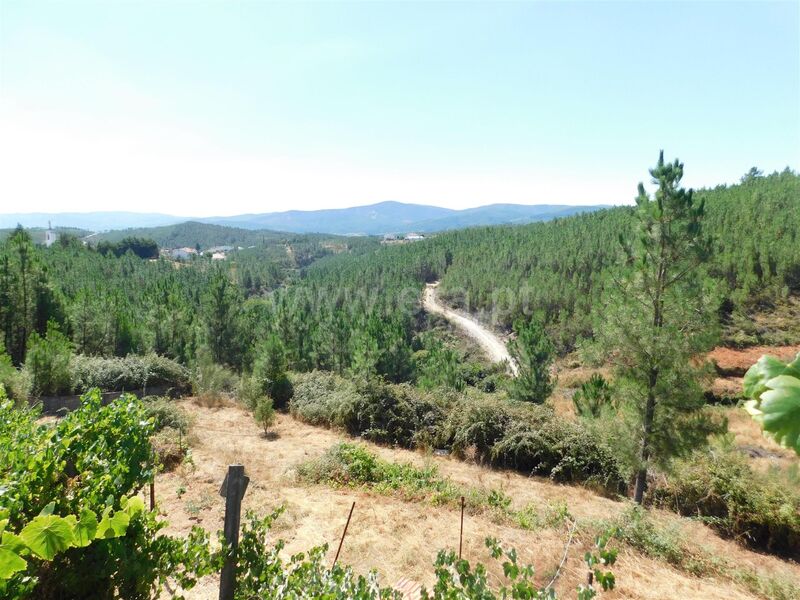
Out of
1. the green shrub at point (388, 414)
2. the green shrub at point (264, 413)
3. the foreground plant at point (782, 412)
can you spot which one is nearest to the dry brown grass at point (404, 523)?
the green shrub at point (264, 413)

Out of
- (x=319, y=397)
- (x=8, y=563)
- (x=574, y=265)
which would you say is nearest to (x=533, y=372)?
(x=319, y=397)

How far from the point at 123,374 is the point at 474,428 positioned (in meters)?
13.7

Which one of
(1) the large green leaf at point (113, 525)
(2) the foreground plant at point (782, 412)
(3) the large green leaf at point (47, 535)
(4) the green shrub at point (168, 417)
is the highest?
(2) the foreground plant at point (782, 412)

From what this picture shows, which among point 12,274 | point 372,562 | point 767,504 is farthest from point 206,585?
point 12,274

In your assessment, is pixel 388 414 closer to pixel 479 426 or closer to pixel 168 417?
pixel 479 426

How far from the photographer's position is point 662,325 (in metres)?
8.98

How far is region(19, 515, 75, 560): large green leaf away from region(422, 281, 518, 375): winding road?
36909 mm

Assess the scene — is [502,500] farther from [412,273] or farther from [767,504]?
[412,273]

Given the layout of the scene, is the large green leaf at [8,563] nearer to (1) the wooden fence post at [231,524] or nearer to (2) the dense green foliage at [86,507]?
(2) the dense green foliage at [86,507]

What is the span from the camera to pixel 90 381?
1560 cm

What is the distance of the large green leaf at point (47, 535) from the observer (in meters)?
1.71

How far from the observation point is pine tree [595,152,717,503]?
8617mm

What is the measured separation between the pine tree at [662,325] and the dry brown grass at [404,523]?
6.18 ft

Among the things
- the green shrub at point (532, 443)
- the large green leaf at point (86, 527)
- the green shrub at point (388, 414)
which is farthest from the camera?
the green shrub at point (388, 414)
